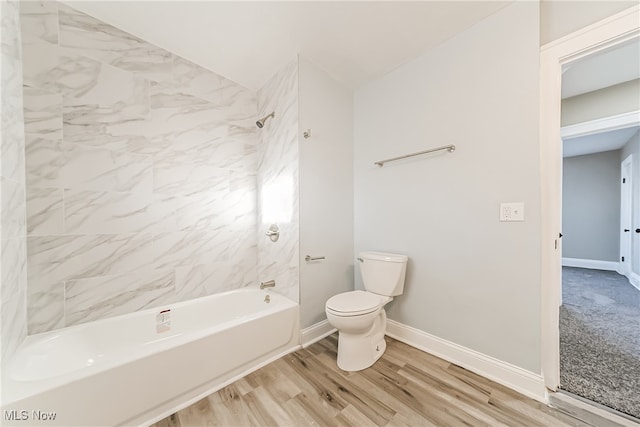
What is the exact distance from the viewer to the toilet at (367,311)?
153 centimetres

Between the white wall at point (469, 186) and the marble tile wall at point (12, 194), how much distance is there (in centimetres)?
226

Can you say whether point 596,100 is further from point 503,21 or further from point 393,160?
point 393,160

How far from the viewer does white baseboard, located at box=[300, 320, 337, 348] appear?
186 cm

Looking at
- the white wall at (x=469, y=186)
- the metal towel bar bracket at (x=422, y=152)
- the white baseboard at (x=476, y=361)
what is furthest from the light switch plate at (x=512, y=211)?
the white baseboard at (x=476, y=361)

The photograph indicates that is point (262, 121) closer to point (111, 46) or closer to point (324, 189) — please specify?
point (324, 189)

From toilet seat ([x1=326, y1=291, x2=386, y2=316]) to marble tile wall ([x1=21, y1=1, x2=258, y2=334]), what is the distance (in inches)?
41.0

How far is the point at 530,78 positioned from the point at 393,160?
0.93 m

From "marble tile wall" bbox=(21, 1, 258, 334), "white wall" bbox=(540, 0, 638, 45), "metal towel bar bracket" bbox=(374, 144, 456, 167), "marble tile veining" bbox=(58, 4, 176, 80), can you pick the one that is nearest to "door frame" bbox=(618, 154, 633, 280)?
"white wall" bbox=(540, 0, 638, 45)

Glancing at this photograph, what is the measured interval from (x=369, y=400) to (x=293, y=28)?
2.43m

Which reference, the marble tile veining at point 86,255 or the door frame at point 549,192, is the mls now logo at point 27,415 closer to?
the marble tile veining at point 86,255

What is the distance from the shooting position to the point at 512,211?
1384 millimetres

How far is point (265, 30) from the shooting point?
162cm

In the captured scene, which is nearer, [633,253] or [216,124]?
[216,124]

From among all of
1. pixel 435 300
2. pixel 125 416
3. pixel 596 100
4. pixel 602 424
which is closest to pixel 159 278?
pixel 125 416
